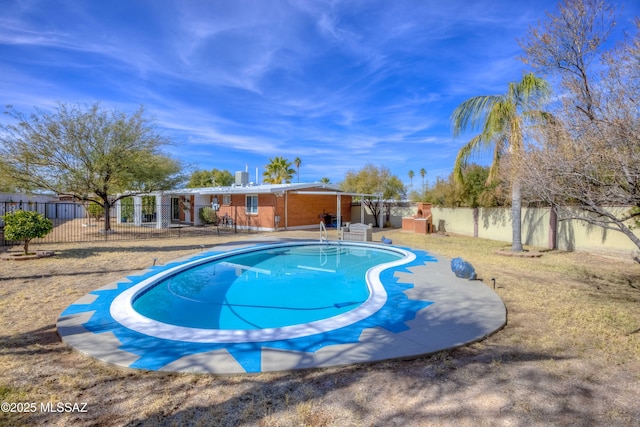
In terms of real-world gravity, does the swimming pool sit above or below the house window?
below

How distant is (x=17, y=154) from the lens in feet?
44.2

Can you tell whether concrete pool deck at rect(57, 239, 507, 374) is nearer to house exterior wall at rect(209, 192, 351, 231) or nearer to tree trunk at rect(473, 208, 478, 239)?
tree trunk at rect(473, 208, 478, 239)

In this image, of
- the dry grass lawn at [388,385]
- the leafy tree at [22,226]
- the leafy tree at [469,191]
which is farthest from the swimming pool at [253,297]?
the leafy tree at [469,191]

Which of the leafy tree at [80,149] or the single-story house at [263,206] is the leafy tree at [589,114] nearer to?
Result: the single-story house at [263,206]

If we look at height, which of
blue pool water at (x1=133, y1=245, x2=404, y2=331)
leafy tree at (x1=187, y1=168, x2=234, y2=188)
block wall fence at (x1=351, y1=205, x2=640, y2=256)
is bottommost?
blue pool water at (x1=133, y1=245, x2=404, y2=331)

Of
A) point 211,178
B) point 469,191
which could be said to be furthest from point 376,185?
point 211,178

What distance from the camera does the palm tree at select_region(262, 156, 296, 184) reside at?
42656 mm

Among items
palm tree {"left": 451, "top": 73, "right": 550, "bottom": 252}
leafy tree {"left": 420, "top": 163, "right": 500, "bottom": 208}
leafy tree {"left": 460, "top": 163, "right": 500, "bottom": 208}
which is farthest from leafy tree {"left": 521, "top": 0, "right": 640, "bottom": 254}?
leafy tree {"left": 460, "top": 163, "right": 500, "bottom": 208}

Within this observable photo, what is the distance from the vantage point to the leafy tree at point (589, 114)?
4.00m

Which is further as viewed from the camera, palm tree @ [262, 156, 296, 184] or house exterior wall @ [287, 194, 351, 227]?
palm tree @ [262, 156, 296, 184]

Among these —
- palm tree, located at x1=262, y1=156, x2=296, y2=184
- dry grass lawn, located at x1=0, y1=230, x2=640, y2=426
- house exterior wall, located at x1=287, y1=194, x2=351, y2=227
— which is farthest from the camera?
palm tree, located at x1=262, y1=156, x2=296, y2=184

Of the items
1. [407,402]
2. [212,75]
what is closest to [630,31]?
[407,402]

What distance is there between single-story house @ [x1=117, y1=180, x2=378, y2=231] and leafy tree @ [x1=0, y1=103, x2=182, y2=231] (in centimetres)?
369

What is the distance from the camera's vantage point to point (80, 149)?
14492mm
